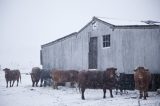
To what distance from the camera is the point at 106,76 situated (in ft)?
58.6

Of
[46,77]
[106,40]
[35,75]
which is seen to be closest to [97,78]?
[106,40]

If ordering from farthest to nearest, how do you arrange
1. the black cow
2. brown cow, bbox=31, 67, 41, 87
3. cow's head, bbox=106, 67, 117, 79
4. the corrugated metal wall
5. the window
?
brown cow, bbox=31, 67, 41, 87, the black cow, the window, the corrugated metal wall, cow's head, bbox=106, 67, 117, 79

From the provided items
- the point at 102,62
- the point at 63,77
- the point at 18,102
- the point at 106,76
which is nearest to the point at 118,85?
the point at 106,76

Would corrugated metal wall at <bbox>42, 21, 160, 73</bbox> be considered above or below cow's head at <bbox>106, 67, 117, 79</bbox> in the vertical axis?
above

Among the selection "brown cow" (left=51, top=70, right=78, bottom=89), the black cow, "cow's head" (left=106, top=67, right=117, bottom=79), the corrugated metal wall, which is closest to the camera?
"cow's head" (left=106, top=67, right=117, bottom=79)

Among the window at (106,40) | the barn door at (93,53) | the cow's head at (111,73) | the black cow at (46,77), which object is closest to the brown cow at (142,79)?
the cow's head at (111,73)

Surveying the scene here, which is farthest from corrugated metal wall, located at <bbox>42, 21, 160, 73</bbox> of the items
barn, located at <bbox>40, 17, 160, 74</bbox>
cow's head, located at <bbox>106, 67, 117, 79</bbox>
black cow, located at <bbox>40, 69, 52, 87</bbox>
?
cow's head, located at <bbox>106, 67, 117, 79</bbox>

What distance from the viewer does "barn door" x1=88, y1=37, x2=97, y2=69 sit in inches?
952

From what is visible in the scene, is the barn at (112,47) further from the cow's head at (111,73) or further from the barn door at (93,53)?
the cow's head at (111,73)

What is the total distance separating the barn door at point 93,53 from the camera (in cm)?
2419

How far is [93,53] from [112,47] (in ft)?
8.10

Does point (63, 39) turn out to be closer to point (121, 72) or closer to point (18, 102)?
point (121, 72)

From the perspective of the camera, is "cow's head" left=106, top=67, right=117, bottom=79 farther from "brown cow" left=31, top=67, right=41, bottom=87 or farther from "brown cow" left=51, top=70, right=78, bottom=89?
"brown cow" left=31, top=67, right=41, bottom=87

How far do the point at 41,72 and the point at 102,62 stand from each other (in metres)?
6.70
